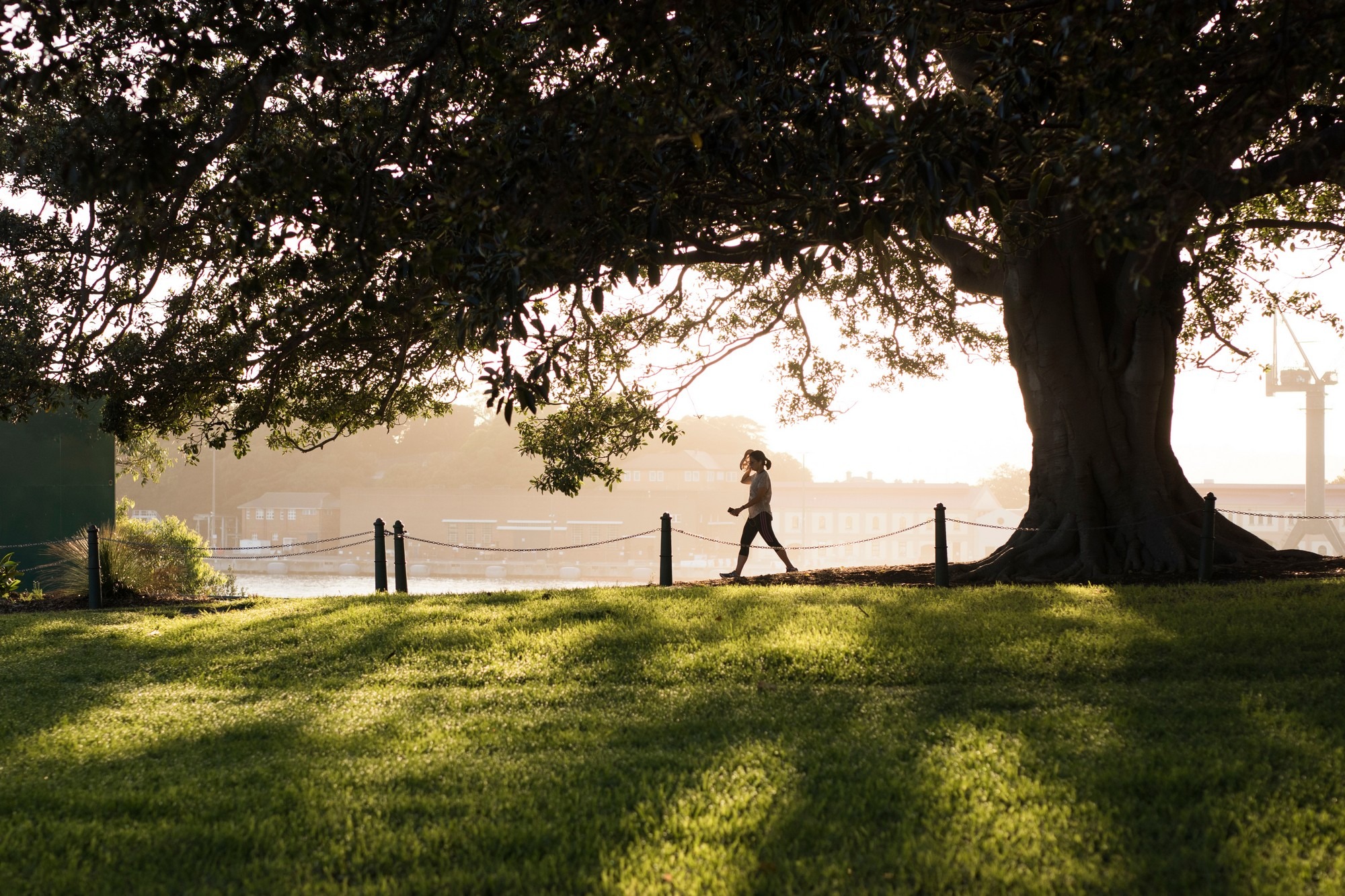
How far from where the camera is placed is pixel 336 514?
237 feet

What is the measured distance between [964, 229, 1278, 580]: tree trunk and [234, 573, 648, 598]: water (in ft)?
17.6

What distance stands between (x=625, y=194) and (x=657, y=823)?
3.37 meters

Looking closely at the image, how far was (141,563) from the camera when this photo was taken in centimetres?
1580

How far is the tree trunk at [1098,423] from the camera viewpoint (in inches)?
458

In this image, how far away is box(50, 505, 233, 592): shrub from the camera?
13.8 m

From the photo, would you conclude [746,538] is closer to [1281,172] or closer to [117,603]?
[1281,172]

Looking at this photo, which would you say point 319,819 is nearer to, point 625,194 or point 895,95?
point 625,194

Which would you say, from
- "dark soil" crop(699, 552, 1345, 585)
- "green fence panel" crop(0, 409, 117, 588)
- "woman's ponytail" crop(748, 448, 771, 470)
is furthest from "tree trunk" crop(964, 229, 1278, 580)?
"green fence panel" crop(0, 409, 117, 588)

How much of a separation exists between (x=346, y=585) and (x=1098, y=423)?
30533mm

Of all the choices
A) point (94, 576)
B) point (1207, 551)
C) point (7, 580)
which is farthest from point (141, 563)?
point (1207, 551)

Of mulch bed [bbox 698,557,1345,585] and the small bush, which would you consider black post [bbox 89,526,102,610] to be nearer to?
the small bush

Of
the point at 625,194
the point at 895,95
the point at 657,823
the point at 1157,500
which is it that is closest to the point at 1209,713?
the point at 657,823

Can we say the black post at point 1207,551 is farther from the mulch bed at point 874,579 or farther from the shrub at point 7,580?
the shrub at point 7,580

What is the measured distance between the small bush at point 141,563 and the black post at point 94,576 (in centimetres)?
29
